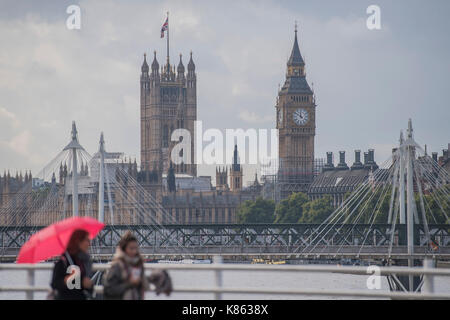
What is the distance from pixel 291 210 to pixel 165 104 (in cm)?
6062

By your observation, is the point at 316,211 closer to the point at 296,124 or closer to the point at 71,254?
the point at 296,124

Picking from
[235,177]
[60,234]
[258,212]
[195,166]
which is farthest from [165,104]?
[60,234]

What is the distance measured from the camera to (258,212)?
137500mm

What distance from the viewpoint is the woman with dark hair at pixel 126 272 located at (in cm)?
1239

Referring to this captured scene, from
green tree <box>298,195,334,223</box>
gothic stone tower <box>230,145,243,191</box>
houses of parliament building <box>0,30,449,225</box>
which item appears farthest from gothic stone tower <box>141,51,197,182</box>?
green tree <box>298,195,334,223</box>

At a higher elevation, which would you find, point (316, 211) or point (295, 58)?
point (295, 58)

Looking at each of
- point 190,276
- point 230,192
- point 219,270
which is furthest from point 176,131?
point 219,270

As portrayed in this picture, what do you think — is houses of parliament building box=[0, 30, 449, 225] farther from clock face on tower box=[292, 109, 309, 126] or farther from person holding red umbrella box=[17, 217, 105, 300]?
person holding red umbrella box=[17, 217, 105, 300]

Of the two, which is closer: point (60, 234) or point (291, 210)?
point (60, 234)

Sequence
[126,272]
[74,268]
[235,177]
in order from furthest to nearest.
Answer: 1. [235,177]
2. [74,268]
3. [126,272]

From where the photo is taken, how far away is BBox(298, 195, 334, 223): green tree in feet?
400

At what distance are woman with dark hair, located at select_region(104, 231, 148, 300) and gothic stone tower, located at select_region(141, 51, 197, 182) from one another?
17412 centimetres

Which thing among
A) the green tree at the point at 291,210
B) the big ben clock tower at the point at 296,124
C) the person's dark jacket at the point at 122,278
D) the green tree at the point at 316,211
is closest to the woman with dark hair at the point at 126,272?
the person's dark jacket at the point at 122,278
